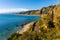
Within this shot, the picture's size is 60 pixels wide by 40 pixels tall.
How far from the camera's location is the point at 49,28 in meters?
28.7

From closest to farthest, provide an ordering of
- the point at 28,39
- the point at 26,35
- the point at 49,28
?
1. the point at 28,39
2. the point at 26,35
3. the point at 49,28

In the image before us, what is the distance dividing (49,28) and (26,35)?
7.67 metres

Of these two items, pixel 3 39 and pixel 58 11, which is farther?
pixel 3 39

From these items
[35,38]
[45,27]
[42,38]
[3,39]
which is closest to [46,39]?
[42,38]

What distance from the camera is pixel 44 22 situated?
32344mm

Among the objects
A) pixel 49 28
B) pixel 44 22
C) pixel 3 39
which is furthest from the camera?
pixel 3 39

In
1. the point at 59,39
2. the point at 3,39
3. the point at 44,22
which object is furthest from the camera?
the point at 3,39

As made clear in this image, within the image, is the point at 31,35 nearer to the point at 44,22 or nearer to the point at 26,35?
the point at 26,35

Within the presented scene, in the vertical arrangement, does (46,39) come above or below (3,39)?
above

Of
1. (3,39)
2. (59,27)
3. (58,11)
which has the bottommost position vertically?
(3,39)

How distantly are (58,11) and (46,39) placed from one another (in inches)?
339

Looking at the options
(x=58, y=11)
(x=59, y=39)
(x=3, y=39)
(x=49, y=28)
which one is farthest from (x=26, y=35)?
(x=3, y=39)

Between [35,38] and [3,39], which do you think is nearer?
[35,38]

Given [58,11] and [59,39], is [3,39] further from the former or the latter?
[59,39]
